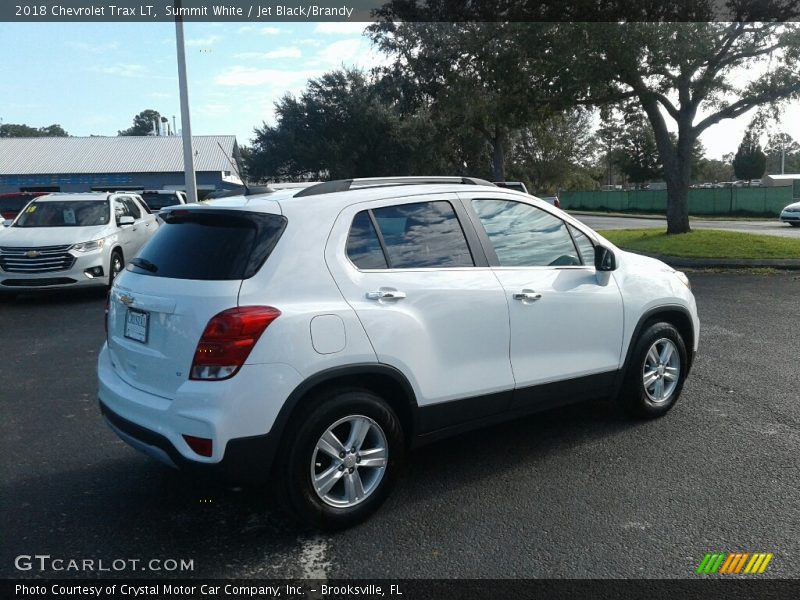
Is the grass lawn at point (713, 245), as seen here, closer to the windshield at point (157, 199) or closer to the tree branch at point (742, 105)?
the tree branch at point (742, 105)

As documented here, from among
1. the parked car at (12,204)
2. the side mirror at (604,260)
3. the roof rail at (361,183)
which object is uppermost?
the parked car at (12,204)

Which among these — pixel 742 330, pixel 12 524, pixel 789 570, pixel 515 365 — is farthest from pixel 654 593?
pixel 742 330

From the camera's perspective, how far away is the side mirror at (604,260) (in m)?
4.89

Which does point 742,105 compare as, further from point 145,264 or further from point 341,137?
point 341,137

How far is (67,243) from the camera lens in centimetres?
1162

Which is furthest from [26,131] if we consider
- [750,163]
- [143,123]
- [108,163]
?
[750,163]

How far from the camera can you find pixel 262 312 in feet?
11.4

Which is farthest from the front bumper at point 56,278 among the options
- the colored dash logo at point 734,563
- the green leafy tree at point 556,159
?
the green leafy tree at point 556,159

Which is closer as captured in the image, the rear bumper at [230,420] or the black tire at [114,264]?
the rear bumper at [230,420]

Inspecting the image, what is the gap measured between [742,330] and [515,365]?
5.25 metres

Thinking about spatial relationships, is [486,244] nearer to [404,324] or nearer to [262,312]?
[404,324]

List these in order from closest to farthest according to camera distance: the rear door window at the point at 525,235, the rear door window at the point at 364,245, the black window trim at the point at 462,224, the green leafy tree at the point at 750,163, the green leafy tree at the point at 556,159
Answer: the rear door window at the point at 364,245, the black window trim at the point at 462,224, the rear door window at the point at 525,235, the green leafy tree at the point at 556,159, the green leafy tree at the point at 750,163

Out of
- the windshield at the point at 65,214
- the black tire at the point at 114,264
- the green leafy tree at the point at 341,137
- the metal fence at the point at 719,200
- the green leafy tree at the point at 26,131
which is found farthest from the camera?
the green leafy tree at the point at 26,131
